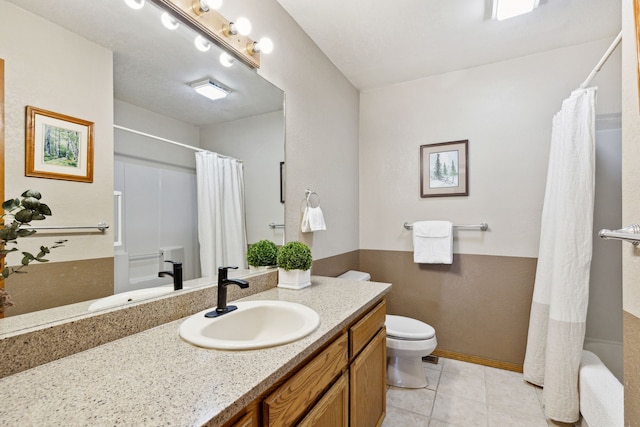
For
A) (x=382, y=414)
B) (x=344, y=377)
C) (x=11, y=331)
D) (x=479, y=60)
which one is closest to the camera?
(x=11, y=331)

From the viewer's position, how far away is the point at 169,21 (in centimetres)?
119

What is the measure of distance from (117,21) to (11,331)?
97cm

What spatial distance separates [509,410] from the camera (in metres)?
1.82

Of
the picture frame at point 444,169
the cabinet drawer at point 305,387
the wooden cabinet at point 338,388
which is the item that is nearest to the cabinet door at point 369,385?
the wooden cabinet at point 338,388

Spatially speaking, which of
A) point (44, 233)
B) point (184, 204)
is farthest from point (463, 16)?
point (44, 233)

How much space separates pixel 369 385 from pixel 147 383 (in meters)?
1.07

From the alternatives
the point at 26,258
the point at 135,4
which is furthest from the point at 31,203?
the point at 135,4

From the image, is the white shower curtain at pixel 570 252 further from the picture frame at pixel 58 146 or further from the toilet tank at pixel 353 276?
the picture frame at pixel 58 146

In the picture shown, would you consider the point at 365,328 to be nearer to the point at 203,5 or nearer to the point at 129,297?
the point at 129,297

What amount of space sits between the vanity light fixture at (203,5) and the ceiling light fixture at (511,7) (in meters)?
1.49

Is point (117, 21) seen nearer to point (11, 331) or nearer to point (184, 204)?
point (184, 204)

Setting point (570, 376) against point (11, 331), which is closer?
point (11, 331)

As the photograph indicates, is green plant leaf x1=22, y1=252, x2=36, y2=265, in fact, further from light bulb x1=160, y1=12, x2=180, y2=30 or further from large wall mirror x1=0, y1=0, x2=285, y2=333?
light bulb x1=160, y1=12, x2=180, y2=30

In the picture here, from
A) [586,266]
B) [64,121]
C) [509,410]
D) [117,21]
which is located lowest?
[509,410]
